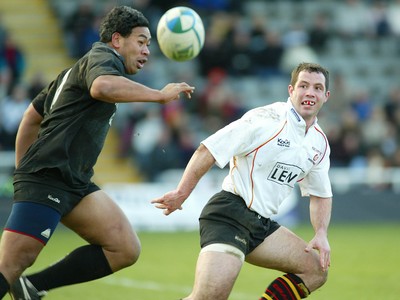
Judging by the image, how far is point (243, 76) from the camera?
794 inches

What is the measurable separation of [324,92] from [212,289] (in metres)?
1.85

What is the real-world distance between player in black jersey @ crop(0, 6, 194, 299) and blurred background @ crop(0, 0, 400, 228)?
840 centimetres

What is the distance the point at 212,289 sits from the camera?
6.32 metres

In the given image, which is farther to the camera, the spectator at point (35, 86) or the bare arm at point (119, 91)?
the spectator at point (35, 86)

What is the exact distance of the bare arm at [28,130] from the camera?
717 cm

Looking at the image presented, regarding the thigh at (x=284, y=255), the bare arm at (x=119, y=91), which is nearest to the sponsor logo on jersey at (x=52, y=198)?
the bare arm at (x=119, y=91)

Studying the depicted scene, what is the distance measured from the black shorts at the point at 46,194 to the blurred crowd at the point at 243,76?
959 cm

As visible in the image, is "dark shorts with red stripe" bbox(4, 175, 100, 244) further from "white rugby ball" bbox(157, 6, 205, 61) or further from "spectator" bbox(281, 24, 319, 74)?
"spectator" bbox(281, 24, 319, 74)

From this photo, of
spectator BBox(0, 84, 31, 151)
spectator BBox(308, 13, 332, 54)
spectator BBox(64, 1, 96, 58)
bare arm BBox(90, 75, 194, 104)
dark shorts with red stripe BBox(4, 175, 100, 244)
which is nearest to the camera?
bare arm BBox(90, 75, 194, 104)

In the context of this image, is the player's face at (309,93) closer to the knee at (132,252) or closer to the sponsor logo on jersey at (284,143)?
the sponsor logo on jersey at (284,143)

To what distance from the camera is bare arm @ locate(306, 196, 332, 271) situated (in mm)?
6914

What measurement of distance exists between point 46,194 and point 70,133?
50 cm

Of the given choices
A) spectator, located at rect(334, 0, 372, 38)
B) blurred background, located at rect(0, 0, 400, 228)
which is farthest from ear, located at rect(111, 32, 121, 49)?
spectator, located at rect(334, 0, 372, 38)

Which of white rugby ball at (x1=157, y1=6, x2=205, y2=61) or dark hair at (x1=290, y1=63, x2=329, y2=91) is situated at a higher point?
white rugby ball at (x1=157, y1=6, x2=205, y2=61)
